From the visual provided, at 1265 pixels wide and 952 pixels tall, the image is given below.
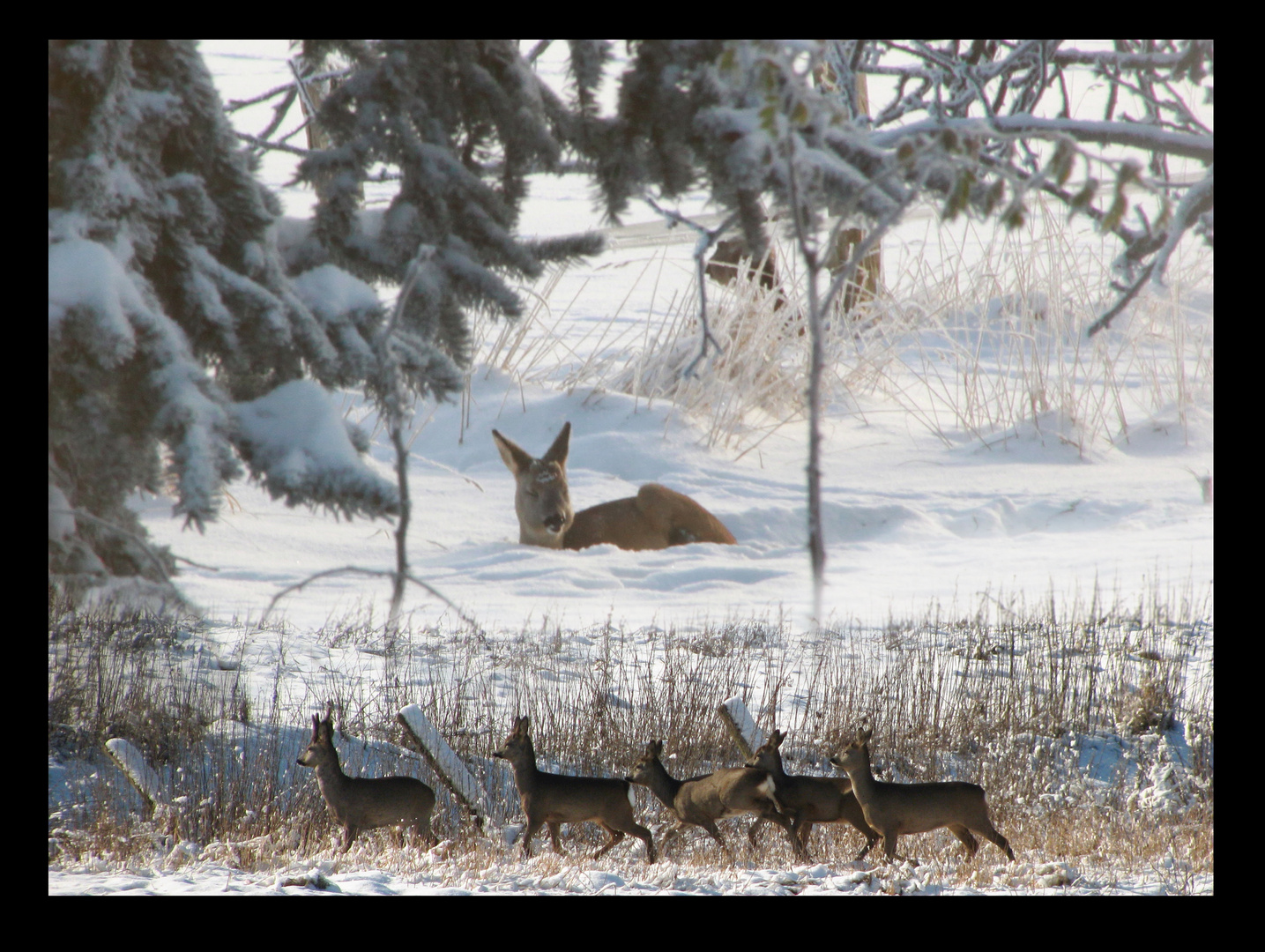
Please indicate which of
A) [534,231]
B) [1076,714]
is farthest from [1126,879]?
[534,231]

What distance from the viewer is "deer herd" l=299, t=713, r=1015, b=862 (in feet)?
8.18

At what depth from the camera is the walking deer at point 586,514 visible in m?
3.59

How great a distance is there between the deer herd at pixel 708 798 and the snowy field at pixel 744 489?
88 centimetres

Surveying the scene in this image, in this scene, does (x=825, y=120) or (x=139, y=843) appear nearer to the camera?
(x=139, y=843)

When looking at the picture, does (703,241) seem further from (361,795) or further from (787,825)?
(361,795)

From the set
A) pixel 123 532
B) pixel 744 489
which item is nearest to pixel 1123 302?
pixel 744 489

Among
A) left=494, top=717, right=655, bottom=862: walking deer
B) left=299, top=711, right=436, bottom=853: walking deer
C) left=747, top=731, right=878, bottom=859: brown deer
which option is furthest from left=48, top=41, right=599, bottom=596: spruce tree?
left=747, top=731, right=878, bottom=859: brown deer

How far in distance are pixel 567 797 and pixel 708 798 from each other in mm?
333

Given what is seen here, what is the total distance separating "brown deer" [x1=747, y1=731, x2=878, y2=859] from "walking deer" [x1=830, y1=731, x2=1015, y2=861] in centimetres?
3

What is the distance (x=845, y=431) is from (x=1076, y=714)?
1.35 meters
